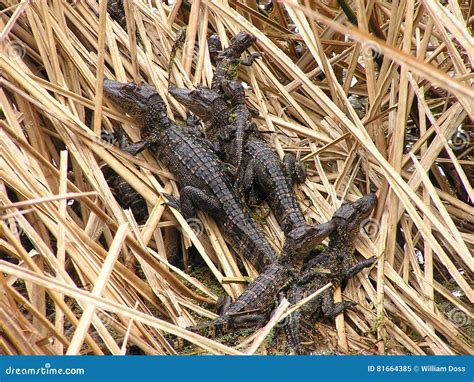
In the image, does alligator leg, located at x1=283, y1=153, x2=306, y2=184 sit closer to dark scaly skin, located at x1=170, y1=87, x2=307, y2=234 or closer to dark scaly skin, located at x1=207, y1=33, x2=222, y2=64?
dark scaly skin, located at x1=170, y1=87, x2=307, y2=234

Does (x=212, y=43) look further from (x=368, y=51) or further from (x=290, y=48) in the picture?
(x=368, y=51)

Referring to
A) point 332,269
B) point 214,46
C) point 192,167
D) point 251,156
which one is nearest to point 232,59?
point 214,46

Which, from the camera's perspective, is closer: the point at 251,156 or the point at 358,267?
the point at 358,267

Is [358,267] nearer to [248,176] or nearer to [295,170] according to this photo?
A: [295,170]

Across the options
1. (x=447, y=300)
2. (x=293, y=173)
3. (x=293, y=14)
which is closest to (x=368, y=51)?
(x=293, y=14)

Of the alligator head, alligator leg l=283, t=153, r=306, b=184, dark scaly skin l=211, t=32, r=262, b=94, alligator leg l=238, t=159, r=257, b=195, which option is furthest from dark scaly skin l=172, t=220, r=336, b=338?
dark scaly skin l=211, t=32, r=262, b=94
